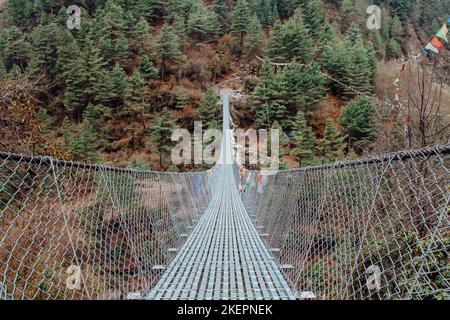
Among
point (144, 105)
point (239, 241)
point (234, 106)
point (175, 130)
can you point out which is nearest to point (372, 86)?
point (234, 106)

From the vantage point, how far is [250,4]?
24.1 meters

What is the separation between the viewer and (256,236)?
3281 millimetres

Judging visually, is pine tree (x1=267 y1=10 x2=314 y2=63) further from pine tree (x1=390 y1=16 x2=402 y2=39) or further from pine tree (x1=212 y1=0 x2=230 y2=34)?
pine tree (x1=390 y1=16 x2=402 y2=39)

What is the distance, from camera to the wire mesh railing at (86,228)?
130 cm

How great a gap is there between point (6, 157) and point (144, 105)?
15.8m

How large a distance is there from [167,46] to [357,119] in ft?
33.5

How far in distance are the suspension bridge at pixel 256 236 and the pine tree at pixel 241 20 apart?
19.3 meters

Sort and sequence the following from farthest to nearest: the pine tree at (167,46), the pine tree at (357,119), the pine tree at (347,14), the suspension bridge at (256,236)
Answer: the pine tree at (347,14) → the pine tree at (167,46) → the pine tree at (357,119) → the suspension bridge at (256,236)

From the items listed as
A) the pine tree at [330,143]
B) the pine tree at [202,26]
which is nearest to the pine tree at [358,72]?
the pine tree at [330,143]

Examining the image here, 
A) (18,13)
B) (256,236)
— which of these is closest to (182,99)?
(18,13)

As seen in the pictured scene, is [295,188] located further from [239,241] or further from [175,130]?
[175,130]

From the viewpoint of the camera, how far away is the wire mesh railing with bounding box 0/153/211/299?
1.30 metres

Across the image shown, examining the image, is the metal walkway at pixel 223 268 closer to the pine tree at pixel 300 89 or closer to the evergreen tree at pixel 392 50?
the pine tree at pixel 300 89

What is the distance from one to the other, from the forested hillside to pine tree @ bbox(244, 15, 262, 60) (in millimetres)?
73
